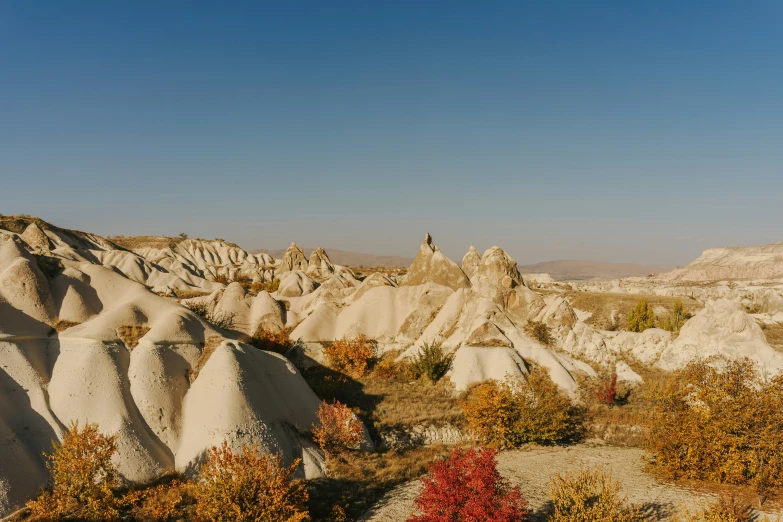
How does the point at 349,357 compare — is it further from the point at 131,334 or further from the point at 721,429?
the point at 721,429

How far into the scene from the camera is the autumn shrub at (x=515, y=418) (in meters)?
23.8

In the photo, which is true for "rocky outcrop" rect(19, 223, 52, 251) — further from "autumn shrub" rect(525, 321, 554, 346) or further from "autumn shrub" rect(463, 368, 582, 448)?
"autumn shrub" rect(463, 368, 582, 448)

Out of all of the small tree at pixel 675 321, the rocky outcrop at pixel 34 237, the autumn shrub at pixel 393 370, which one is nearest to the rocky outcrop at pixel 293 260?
the rocky outcrop at pixel 34 237

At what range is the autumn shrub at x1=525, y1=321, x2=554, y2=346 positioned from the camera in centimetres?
3397

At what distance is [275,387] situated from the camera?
23531mm

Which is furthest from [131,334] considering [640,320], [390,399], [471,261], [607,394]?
[640,320]

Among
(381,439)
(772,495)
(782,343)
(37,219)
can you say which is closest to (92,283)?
(381,439)

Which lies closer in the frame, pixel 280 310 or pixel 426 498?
pixel 426 498

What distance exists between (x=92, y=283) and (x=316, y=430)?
17.9 meters

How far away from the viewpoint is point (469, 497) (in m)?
13.5

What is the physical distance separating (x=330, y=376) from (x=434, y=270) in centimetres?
2057

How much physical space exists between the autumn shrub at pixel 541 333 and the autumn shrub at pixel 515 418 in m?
8.39

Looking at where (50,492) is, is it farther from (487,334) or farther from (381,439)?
(487,334)

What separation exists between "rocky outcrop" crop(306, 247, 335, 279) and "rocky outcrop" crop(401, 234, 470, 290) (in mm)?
35085
